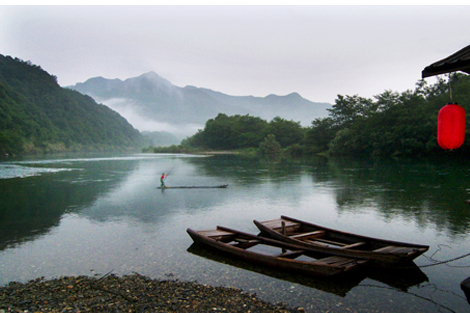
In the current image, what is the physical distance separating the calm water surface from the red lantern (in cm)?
310

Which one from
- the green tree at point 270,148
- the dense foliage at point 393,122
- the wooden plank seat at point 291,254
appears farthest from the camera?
the green tree at point 270,148

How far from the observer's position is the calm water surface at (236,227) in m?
6.42

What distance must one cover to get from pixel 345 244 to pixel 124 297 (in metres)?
5.80

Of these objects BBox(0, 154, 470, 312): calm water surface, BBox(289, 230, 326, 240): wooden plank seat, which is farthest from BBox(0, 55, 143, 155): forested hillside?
BBox(289, 230, 326, 240): wooden plank seat

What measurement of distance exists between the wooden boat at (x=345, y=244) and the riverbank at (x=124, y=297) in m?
2.25

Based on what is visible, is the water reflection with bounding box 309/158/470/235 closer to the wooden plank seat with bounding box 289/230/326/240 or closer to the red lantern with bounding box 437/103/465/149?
the red lantern with bounding box 437/103/465/149

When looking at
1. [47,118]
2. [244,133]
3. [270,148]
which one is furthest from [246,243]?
[47,118]

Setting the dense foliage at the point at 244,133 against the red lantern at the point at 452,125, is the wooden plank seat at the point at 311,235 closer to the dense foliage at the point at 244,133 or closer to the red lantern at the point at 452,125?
the red lantern at the point at 452,125

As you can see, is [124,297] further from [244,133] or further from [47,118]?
[47,118]

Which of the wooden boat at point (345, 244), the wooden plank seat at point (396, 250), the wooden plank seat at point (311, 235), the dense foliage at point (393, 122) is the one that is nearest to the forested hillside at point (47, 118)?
the dense foliage at point (393, 122)

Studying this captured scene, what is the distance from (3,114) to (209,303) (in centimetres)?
9681

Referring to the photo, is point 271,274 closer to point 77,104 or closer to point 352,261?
point 352,261

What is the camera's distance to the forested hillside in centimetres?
8360

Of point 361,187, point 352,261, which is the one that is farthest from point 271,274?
point 361,187
